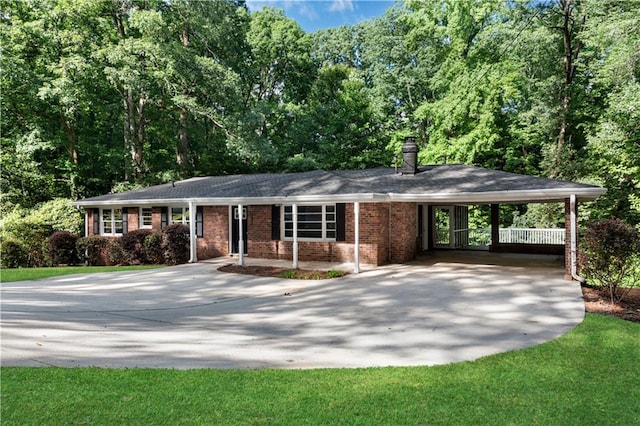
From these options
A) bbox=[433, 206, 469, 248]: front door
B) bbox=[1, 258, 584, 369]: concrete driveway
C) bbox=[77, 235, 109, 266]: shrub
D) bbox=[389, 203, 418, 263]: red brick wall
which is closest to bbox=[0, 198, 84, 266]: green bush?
bbox=[77, 235, 109, 266]: shrub

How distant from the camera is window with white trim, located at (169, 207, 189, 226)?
1681 cm

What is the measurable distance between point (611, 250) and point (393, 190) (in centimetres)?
638

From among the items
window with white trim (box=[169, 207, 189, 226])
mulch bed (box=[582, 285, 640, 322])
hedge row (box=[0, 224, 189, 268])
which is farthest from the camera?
window with white trim (box=[169, 207, 189, 226])

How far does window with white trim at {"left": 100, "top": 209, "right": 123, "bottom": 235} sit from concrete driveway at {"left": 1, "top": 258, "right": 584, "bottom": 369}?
691cm

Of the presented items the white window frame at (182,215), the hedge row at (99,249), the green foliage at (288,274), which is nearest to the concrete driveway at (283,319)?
the green foliage at (288,274)

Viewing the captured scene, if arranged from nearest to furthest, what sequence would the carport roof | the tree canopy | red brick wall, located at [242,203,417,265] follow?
the carport roof
red brick wall, located at [242,203,417,265]
the tree canopy

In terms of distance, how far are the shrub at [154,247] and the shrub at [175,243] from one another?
0.84 ft

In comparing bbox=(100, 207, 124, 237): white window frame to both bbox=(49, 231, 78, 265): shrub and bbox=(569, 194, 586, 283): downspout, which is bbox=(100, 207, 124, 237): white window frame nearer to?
bbox=(49, 231, 78, 265): shrub

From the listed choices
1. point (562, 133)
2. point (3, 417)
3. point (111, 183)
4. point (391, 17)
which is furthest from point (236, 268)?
point (391, 17)

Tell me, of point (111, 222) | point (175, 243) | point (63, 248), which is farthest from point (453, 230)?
point (63, 248)

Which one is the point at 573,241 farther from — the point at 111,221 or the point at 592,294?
the point at 111,221

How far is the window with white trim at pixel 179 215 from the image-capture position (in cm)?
1681

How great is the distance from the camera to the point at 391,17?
3066 cm

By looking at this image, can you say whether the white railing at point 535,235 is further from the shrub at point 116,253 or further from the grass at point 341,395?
the shrub at point 116,253
